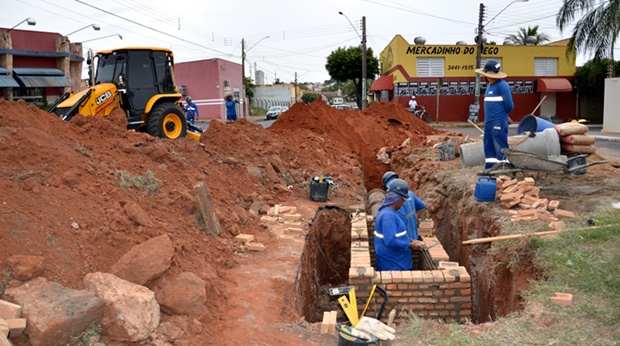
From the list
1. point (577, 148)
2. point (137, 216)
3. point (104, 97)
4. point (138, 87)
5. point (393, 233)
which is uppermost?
point (138, 87)

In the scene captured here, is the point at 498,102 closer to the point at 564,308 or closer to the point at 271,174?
the point at 564,308

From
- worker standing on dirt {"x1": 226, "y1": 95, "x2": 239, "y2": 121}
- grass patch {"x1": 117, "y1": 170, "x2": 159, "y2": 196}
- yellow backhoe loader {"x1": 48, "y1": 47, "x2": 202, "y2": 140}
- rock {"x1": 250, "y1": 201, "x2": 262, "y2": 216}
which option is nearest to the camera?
grass patch {"x1": 117, "y1": 170, "x2": 159, "y2": 196}

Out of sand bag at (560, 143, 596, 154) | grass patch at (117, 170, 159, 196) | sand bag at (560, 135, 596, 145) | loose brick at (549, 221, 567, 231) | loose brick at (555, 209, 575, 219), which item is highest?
sand bag at (560, 135, 596, 145)

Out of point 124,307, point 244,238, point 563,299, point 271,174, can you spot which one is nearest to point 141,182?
point 244,238

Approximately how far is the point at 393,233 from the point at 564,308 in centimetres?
203

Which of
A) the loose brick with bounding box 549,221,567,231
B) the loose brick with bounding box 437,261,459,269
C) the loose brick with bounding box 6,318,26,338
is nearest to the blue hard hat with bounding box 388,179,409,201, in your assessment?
the loose brick with bounding box 437,261,459,269

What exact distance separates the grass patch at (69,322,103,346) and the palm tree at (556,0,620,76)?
89.5 feet

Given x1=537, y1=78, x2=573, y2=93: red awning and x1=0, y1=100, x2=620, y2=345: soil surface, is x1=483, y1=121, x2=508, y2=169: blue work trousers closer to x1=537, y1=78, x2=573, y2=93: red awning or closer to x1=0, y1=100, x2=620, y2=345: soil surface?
x1=0, y1=100, x2=620, y2=345: soil surface

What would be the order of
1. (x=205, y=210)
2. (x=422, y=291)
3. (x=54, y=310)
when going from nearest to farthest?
(x=54, y=310) → (x=422, y=291) → (x=205, y=210)

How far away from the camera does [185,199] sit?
7359 mm

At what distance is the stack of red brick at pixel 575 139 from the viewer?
7.78 m

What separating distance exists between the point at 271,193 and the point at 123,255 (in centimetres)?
556

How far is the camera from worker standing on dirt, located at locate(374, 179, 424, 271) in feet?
19.3

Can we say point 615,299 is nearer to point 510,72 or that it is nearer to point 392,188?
point 392,188
